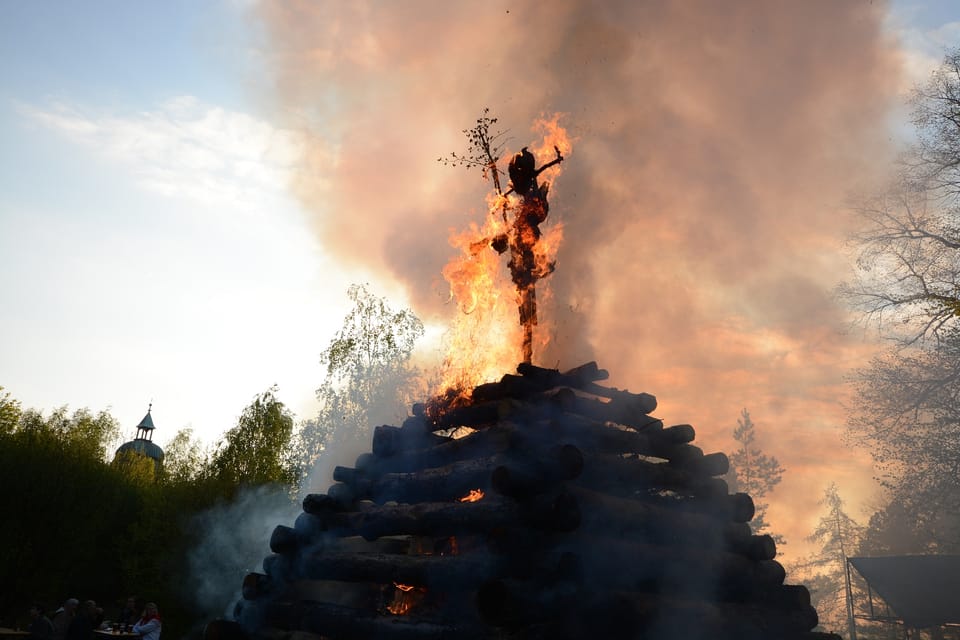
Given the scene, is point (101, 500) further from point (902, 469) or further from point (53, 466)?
point (902, 469)

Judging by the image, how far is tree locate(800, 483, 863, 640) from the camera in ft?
219

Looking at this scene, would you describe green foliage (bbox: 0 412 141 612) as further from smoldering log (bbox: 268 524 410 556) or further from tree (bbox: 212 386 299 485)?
smoldering log (bbox: 268 524 410 556)

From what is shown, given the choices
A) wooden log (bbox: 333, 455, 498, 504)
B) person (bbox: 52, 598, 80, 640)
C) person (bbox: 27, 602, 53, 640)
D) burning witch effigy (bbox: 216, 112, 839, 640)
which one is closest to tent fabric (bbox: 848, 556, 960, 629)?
burning witch effigy (bbox: 216, 112, 839, 640)

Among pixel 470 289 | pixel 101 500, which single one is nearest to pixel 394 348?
pixel 101 500

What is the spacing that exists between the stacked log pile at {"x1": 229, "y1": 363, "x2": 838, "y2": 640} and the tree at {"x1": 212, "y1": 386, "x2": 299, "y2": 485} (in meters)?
19.7

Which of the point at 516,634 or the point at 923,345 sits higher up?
the point at 923,345

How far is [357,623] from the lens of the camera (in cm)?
788

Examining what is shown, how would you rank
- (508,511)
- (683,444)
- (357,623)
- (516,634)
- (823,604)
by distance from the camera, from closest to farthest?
1. (516,634)
2. (508,511)
3. (357,623)
4. (683,444)
5. (823,604)

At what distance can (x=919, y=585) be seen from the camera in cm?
2192

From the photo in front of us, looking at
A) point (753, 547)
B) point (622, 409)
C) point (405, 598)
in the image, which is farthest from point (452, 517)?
point (753, 547)

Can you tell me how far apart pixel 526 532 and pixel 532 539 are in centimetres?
10

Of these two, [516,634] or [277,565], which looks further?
[277,565]

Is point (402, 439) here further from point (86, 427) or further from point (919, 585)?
point (86, 427)

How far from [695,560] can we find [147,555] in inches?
1124
